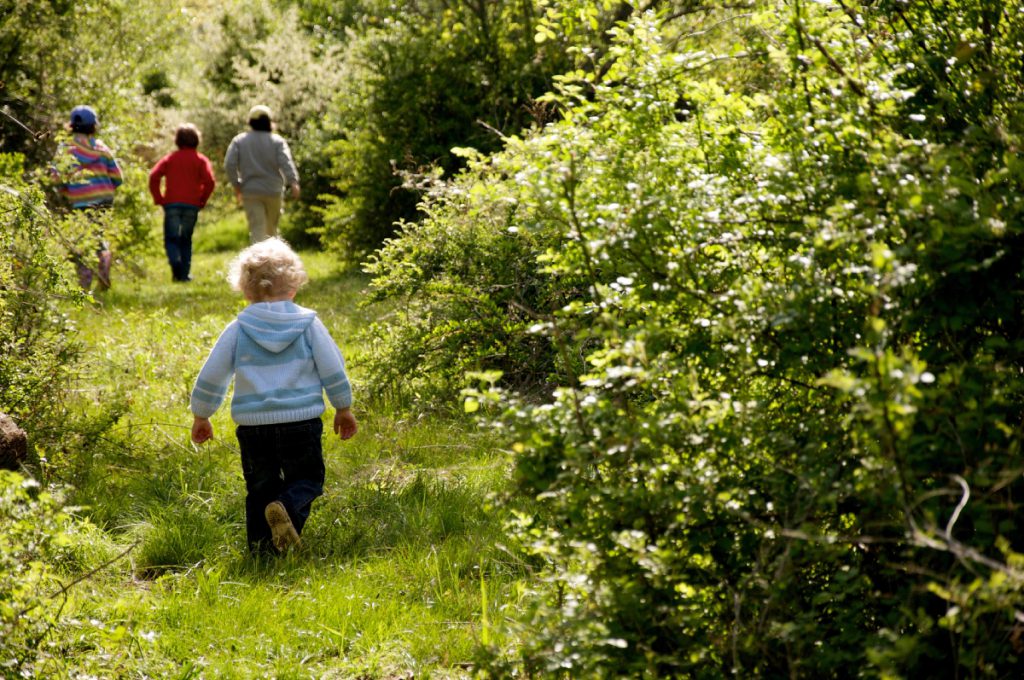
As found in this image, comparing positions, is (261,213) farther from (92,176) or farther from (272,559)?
(272,559)

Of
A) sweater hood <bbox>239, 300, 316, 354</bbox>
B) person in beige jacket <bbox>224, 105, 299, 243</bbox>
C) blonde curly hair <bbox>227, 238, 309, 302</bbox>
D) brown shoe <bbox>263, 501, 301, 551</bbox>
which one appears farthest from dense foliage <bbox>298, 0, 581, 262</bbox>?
brown shoe <bbox>263, 501, 301, 551</bbox>

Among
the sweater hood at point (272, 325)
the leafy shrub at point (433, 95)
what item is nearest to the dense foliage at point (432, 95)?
the leafy shrub at point (433, 95)

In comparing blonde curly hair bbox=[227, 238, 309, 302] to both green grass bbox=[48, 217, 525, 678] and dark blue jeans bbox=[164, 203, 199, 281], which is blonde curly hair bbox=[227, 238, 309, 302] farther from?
dark blue jeans bbox=[164, 203, 199, 281]

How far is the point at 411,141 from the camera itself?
13734 millimetres

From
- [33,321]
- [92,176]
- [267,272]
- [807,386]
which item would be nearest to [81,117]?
[92,176]

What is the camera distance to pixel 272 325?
5082mm

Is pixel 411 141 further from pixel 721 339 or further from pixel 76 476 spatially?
pixel 721 339

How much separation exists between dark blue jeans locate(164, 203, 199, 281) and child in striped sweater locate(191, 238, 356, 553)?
8967 millimetres

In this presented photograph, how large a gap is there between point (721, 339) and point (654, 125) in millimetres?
981

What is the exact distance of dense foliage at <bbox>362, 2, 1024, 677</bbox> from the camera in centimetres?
266

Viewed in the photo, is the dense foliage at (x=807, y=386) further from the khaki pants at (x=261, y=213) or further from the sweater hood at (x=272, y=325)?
the khaki pants at (x=261, y=213)

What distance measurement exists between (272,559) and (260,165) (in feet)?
28.2

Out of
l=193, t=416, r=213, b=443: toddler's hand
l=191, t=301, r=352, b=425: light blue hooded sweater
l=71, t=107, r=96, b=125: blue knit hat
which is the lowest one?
l=193, t=416, r=213, b=443: toddler's hand

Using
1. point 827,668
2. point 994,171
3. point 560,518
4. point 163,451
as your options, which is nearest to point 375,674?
point 560,518
